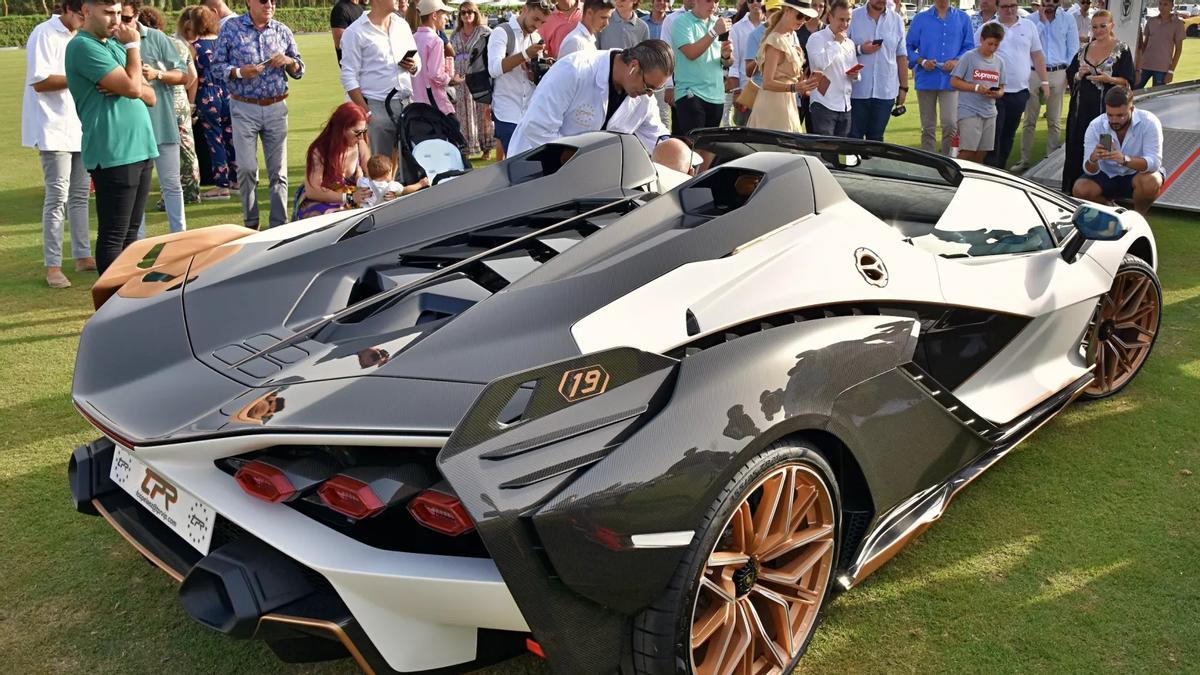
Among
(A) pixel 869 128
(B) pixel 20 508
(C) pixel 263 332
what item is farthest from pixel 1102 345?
(A) pixel 869 128

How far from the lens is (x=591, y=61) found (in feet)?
16.7

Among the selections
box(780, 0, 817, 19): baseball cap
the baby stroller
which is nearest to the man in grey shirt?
box(780, 0, 817, 19): baseball cap

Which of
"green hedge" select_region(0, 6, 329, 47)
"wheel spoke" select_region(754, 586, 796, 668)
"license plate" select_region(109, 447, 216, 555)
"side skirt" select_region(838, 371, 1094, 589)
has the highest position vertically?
"green hedge" select_region(0, 6, 329, 47)

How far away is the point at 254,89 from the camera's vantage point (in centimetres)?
700

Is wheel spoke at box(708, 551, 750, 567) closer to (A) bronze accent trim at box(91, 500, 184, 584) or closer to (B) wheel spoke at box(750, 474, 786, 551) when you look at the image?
(B) wheel spoke at box(750, 474, 786, 551)

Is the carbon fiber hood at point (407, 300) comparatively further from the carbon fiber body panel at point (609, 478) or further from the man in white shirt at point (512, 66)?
the man in white shirt at point (512, 66)

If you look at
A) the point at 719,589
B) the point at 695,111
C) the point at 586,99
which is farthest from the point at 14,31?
the point at 719,589

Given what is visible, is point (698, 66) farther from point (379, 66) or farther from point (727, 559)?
point (727, 559)

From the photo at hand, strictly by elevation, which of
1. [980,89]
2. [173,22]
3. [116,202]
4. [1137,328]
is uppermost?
[173,22]

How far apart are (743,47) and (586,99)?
5.51 meters

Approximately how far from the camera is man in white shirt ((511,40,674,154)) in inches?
196

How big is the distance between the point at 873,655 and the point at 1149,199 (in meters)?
5.80

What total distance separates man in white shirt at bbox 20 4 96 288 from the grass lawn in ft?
6.15

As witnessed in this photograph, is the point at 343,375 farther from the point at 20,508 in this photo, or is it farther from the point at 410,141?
the point at 410,141
